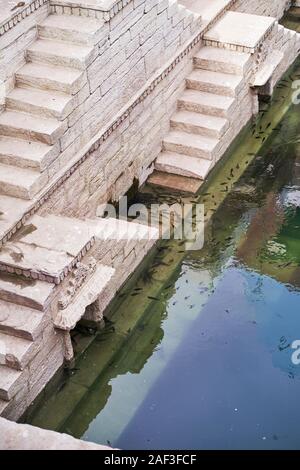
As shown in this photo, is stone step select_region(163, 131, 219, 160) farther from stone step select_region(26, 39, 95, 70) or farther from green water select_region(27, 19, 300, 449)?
stone step select_region(26, 39, 95, 70)

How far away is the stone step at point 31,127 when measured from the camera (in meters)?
9.11

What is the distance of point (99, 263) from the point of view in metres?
9.05

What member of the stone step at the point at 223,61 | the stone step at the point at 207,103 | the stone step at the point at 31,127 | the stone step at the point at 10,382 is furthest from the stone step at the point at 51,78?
the stone step at the point at 10,382

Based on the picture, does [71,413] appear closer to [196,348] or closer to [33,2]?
[196,348]

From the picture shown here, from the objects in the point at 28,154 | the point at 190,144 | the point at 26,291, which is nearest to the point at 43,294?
the point at 26,291

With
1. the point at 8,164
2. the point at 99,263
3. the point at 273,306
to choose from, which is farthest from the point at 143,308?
Result: the point at 8,164

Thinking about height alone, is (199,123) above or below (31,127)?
below

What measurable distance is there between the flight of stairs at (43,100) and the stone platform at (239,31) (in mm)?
2623

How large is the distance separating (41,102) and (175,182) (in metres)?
2.48

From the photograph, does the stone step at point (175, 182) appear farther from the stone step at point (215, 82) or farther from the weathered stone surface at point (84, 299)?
the weathered stone surface at point (84, 299)

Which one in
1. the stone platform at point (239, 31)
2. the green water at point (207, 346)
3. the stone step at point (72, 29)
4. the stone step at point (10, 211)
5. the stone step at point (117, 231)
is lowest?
the green water at point (207, 346)

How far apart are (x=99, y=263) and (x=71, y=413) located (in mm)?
1609

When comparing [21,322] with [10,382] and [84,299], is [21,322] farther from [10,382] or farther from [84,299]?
[84,299]

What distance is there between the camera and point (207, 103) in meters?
11.4
